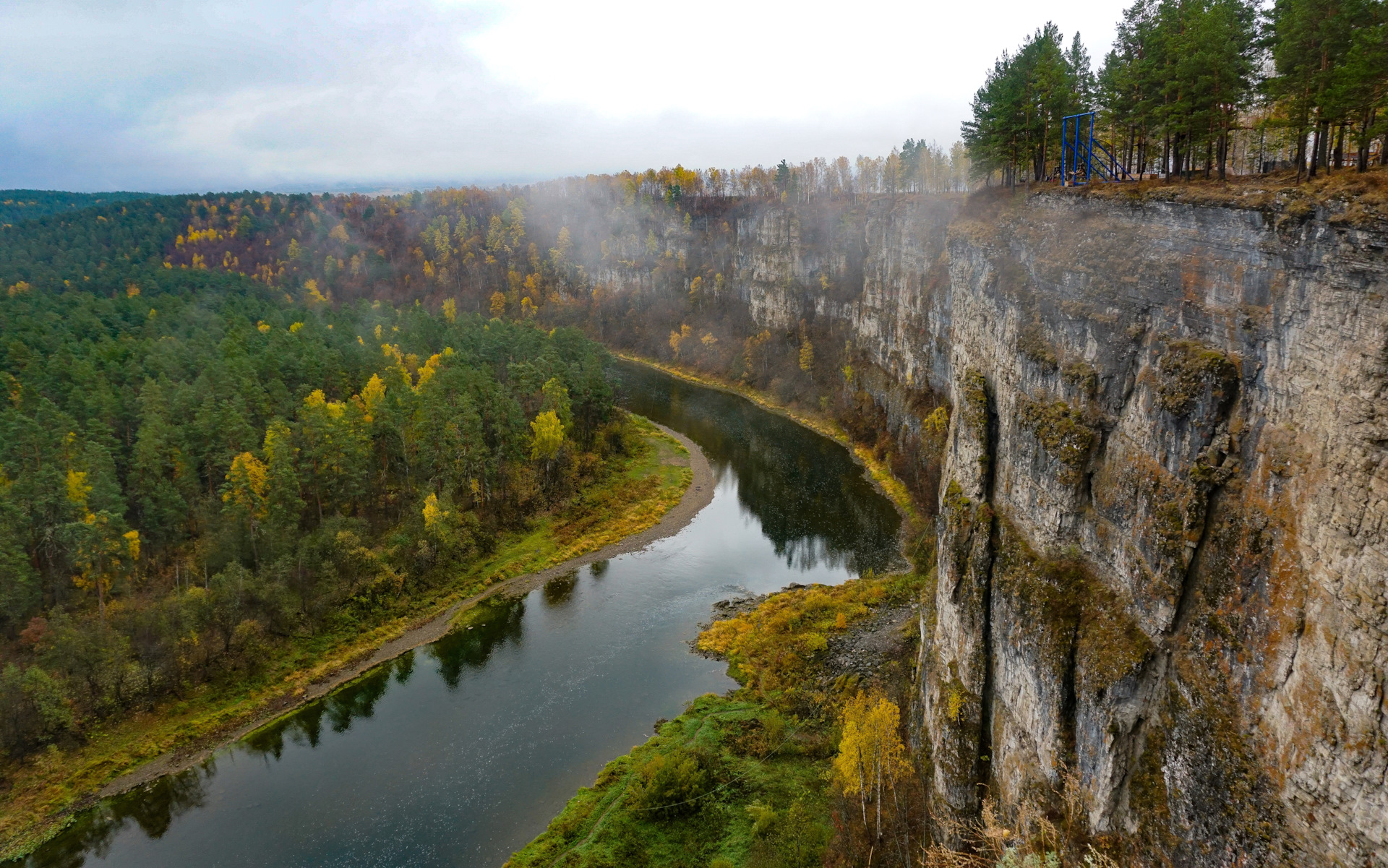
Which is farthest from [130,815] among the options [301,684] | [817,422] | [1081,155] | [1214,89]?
[817,422]

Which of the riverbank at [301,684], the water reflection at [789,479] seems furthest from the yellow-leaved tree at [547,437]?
the water reflection at [789,479]

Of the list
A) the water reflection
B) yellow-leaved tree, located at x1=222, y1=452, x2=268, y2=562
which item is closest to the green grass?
the water reflection

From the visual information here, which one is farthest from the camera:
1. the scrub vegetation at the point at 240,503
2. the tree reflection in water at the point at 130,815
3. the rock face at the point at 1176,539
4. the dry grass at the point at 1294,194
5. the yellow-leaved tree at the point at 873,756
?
the scrub vegetation at the point at 240,503

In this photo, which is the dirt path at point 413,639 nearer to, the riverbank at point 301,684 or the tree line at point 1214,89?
the riverbank at point 301,684

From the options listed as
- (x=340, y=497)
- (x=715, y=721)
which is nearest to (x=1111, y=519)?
(x=715, y=721)

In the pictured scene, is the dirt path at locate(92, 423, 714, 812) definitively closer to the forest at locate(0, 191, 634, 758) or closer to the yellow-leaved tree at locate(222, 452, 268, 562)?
the forest at locate(0, 191, 634, 758)

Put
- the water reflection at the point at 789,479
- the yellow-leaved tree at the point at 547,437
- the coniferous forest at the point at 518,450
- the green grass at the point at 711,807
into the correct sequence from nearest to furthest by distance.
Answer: the coniferous forest at the point at 518,450 < the green grass at the point at 711,807 < the water reflection at the point at 789,479 < the yellow-leaved tree at the point at 547,437
